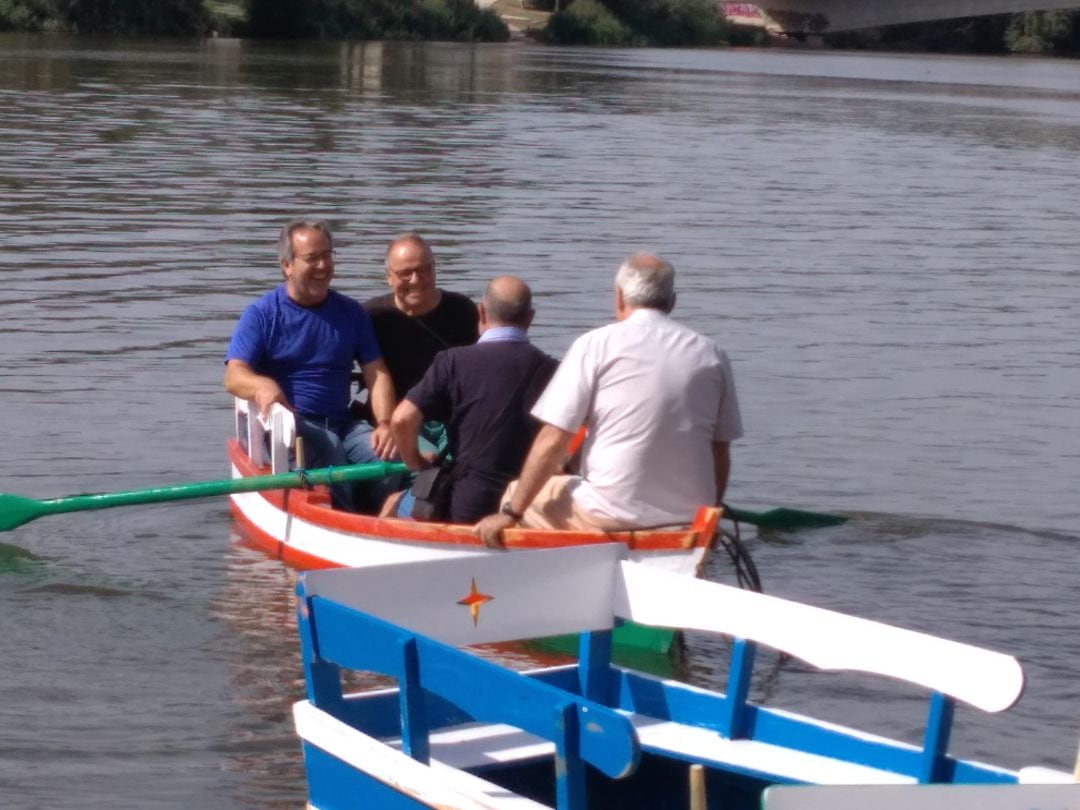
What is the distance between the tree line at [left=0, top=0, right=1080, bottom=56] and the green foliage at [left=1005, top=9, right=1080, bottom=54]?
6cm

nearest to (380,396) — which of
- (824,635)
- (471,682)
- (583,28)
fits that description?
(824,635)

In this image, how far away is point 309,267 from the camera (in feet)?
29.2

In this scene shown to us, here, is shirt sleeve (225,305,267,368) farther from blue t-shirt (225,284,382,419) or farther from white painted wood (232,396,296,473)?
white painted wood (232,396,296,473)

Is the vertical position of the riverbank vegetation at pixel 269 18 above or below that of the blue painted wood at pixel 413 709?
above

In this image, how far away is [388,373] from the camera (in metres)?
9.17

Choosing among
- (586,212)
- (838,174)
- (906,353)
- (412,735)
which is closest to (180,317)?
(906,353)

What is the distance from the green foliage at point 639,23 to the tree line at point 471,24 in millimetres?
53

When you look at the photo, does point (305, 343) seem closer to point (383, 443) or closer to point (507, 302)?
point (383, 443)

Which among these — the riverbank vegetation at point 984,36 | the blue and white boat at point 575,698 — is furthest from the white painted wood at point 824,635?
the riverbank vegetation at point 984,36

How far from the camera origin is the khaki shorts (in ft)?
24.1

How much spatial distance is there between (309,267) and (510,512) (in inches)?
84.9

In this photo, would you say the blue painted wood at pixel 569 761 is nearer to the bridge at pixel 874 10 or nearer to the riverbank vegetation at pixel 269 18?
the riverbank vegetation at pixel 269 18

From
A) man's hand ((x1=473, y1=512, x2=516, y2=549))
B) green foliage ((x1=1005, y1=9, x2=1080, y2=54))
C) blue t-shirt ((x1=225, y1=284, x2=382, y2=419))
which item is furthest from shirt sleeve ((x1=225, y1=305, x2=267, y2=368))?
green foliage ((x1=1005, y1=9, x2=1080, y2=54))

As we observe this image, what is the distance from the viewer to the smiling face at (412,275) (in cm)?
880
